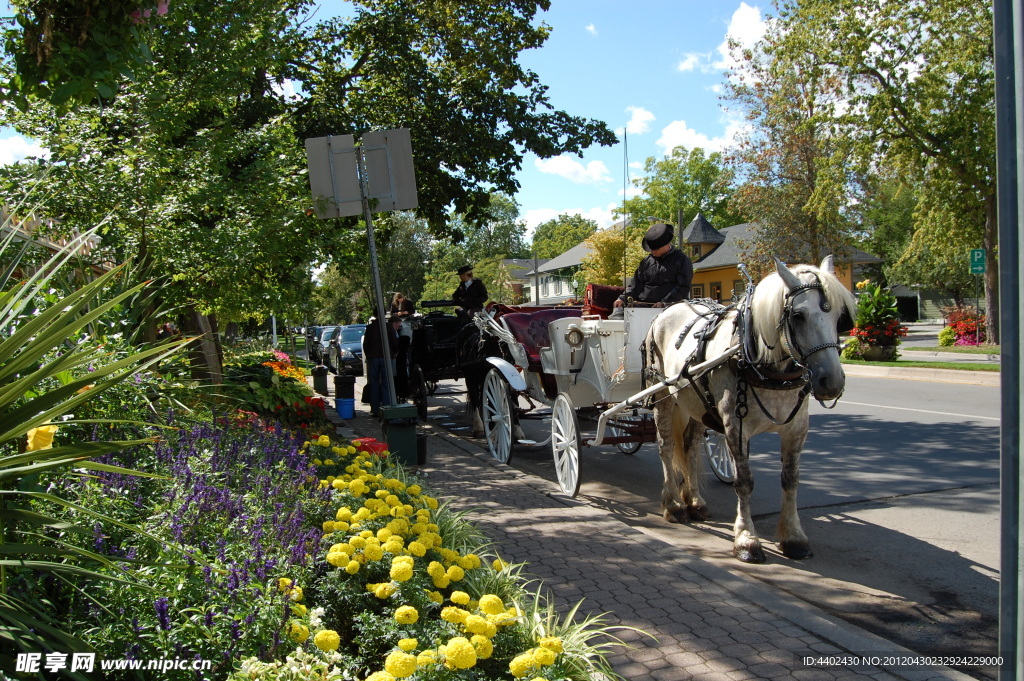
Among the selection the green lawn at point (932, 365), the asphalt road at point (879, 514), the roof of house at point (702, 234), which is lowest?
the asphalt road at point (879, 514)

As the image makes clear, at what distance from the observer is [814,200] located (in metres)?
31.8

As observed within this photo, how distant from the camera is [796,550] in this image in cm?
536

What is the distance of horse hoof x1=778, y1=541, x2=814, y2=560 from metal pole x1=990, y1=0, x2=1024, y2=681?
3.73m

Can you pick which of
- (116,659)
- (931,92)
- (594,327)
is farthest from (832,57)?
(116,659)

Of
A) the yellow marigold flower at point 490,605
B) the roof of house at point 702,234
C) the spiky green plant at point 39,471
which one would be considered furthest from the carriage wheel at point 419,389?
the roof of house at point 702,234

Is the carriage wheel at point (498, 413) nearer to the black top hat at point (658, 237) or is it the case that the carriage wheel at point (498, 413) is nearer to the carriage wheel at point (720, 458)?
the carriage wheel at point (720, 458)

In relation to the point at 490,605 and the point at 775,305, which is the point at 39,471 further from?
the point at 775,305

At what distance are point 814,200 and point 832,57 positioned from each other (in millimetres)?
6798

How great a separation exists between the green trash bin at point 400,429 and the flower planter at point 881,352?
19.7m

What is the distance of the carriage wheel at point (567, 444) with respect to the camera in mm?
6980

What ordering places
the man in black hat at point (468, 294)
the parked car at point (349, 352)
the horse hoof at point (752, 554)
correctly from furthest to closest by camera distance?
the parked car at point (349, 352) < the man in black hat at point (468, 294) < the horse hoof at point (752, 554)

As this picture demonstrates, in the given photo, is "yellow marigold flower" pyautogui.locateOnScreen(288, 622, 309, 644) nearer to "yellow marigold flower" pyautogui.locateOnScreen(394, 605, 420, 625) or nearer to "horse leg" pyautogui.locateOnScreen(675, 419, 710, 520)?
"yellow marigold flower" pyautogui.locateOnScreen(394, 605, 420, 625)

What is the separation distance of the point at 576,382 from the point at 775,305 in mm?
2996

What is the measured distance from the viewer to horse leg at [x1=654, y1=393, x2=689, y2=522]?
6459 millimetres
